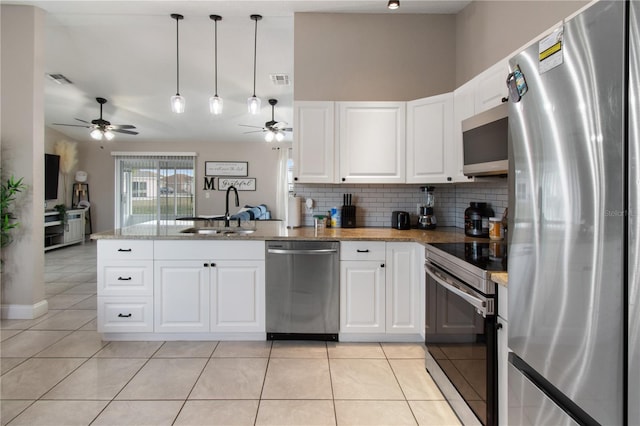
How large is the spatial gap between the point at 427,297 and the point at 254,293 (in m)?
1.31

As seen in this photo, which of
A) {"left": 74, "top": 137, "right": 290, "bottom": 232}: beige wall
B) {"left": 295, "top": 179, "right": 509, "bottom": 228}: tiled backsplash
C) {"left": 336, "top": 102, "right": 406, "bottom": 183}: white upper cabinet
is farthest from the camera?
{"left": 74, "top": 137, "right": 290, "bottom": 232}: beige wall

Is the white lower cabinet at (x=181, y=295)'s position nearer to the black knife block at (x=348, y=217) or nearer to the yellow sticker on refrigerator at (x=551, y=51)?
the black knife block at (x=348, y=217)

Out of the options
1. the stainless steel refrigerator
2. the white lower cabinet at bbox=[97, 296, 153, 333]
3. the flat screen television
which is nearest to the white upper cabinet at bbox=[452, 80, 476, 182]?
the stainless steel refrigerator

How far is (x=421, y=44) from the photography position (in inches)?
133

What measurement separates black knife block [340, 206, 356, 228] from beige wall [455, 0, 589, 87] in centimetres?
160

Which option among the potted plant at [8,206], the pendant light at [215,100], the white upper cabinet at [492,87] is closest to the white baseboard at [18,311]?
the potted plant at [8,206]

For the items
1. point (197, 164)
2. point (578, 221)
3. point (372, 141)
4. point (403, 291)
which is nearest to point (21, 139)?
point (372, 141)

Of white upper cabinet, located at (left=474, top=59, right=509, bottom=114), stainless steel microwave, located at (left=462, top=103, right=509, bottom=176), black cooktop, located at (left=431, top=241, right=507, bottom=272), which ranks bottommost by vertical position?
black cooktop, located at (left=431, top=241, right=507, bottom=272)

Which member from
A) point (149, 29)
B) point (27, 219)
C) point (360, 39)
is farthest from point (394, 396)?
point (149, 29)

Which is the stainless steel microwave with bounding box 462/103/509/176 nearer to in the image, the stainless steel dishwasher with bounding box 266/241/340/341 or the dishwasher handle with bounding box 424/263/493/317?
the dishwasher handle with bounding box 424/263/493/317

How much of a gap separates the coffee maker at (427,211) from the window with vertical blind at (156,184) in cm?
693

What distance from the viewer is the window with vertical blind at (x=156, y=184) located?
350 inches

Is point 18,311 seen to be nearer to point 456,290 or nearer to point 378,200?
Result: point 378,200

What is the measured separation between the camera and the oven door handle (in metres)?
1.51
